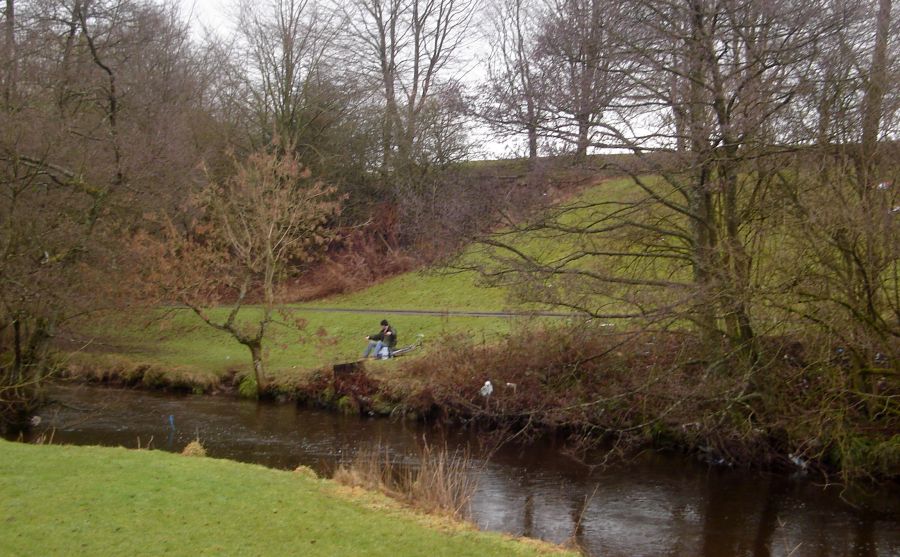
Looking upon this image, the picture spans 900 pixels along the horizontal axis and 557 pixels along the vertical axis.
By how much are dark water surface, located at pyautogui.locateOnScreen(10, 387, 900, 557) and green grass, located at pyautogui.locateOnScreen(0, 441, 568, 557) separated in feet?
9.15

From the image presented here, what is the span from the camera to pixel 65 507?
27.0 ft

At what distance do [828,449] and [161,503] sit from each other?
1115 centimetres

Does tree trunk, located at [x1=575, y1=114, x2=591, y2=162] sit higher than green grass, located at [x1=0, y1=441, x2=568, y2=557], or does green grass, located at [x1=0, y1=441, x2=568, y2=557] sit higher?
tree trunk, located at [x1=575, y1=114, x2=591, y2=162]

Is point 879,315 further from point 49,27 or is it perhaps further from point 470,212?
point 49,27

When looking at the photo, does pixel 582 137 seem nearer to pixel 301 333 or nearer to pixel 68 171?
pixel 68 171

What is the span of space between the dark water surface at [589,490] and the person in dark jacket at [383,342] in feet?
10.2

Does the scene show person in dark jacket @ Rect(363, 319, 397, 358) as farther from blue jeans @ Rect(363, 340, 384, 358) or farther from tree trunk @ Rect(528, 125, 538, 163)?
tree trunk @ Rect(528, 125, 538, 163)

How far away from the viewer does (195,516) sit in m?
8.20

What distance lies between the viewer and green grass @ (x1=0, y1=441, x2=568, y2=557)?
735 cm

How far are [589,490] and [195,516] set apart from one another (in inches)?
294

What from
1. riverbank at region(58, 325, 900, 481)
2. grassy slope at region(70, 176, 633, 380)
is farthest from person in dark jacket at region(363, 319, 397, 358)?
riverbank at region(58, 325, 900, 481)

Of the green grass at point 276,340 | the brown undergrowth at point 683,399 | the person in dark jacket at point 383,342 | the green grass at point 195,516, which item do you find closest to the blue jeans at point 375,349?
the person in dark jacket at point 383,342

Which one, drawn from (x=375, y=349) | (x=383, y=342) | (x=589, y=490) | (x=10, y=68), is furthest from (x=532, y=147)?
(x=10, y=68)

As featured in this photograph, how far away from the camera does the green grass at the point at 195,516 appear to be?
7352 millimetres
